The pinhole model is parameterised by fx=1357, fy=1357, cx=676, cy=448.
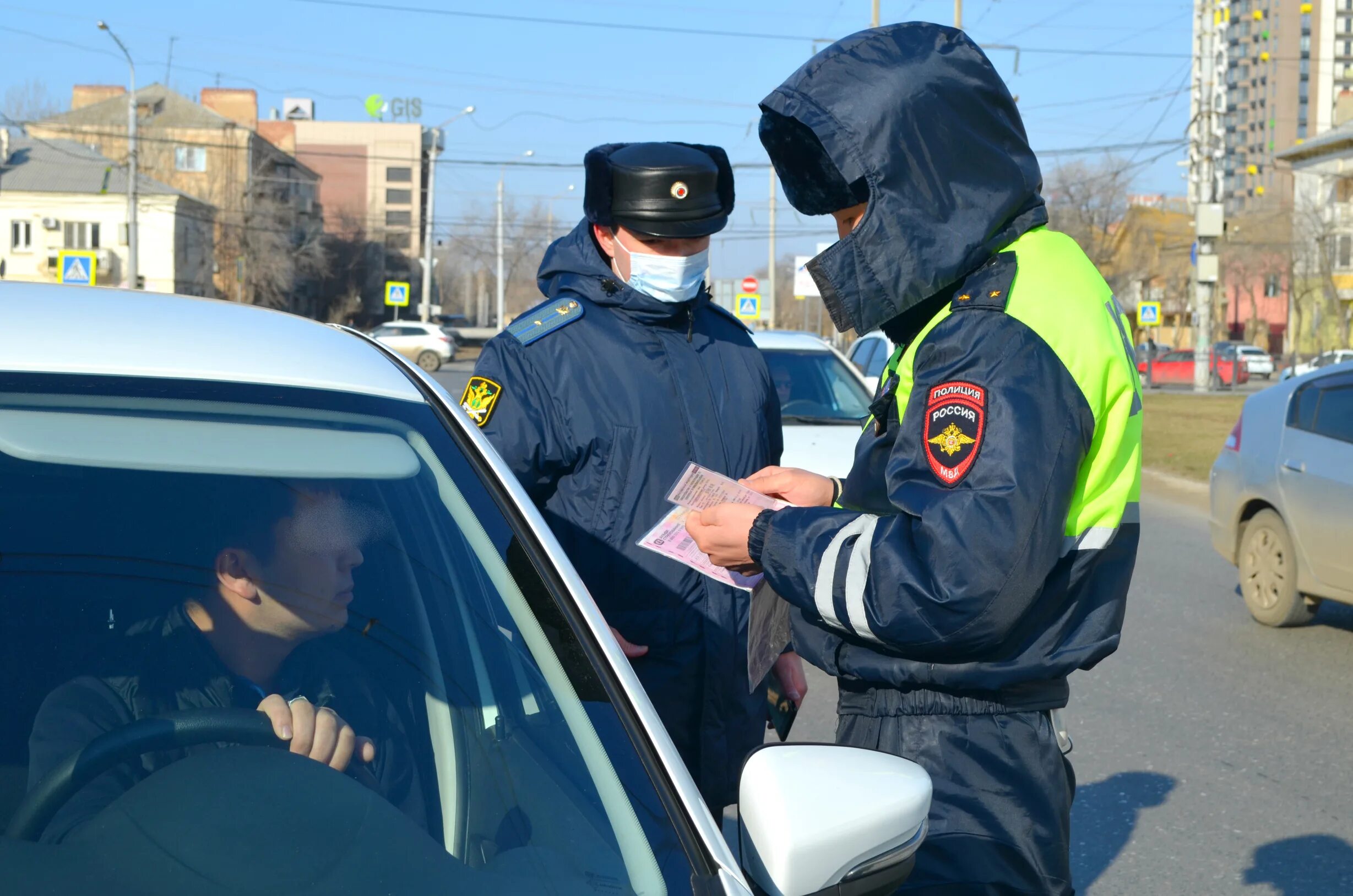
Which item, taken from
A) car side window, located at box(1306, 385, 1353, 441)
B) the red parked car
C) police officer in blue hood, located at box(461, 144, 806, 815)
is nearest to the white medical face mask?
police officer in blue hood, located at box(461, 144, 806, 815)

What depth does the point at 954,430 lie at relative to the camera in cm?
186

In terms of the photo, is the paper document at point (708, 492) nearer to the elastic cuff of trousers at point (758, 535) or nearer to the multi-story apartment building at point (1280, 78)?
the elastic cuff of trousers at point (758, 535)

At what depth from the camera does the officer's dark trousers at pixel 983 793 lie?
6.47ft

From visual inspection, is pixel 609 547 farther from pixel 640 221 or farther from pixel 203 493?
pixel 203 493

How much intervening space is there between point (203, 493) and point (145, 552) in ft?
0.38

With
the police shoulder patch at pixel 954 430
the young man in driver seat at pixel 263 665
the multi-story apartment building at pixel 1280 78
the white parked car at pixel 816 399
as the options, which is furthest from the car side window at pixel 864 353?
the multi-story apartment building at pixel 1280 78

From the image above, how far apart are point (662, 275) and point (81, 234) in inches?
2853

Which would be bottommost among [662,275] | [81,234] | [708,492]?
[708,492]

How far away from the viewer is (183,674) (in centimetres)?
168

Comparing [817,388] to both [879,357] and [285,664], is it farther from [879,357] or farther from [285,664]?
[285,664]

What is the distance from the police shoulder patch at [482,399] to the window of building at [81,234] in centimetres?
7186

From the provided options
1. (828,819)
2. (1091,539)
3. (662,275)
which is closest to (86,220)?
(662,275)

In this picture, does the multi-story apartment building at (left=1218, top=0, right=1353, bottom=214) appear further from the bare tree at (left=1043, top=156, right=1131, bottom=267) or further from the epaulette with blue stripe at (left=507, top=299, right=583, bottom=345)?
the epaulette with blue stripe at (left=507, top=299, right=583, bottom=345)

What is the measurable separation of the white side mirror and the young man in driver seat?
43 centimetres
